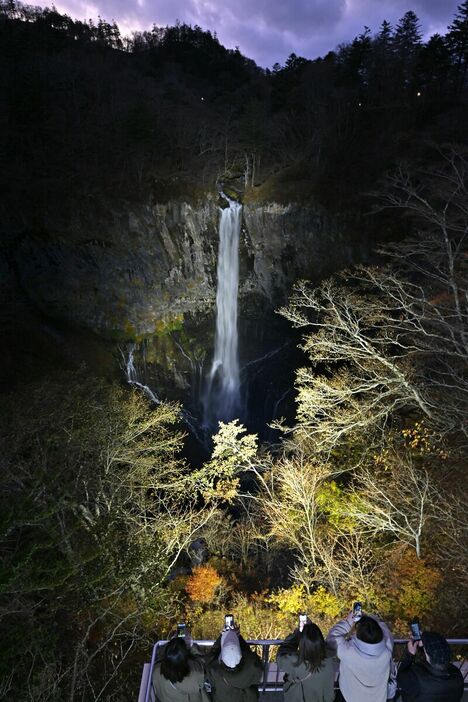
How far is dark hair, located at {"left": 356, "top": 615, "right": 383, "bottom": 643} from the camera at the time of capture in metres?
3.00

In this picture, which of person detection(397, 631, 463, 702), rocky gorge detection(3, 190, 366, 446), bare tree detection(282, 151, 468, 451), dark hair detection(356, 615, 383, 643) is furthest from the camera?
rocky gorge detection(3, 190, 366, 446)

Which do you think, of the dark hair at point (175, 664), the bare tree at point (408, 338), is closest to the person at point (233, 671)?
the dark hair at point (175, 664)

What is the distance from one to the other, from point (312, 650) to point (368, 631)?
0.49 meters

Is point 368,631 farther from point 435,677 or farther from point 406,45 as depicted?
point 406,45

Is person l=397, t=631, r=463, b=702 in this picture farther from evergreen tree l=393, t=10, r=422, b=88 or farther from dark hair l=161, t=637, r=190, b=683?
evergreen tree l=393, t=10, r=422, b=88

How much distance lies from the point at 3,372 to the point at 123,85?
1364 inches

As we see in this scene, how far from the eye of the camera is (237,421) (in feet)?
82.1

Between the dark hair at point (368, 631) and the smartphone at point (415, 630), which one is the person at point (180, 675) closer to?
the dark hair at point (368, 631)

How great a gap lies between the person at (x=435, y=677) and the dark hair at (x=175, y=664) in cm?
177

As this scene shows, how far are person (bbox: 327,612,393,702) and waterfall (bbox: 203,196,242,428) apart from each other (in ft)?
79.4

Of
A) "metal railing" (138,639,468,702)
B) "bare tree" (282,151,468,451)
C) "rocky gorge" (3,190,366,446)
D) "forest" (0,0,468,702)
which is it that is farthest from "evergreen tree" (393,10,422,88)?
"metal railing" (138,639,468,702)

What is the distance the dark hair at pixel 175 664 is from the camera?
10.2ft

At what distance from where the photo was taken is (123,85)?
38.3 metres

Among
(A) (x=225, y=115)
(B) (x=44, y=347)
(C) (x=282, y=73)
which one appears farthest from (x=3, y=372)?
(C) (x=282, y=73)
